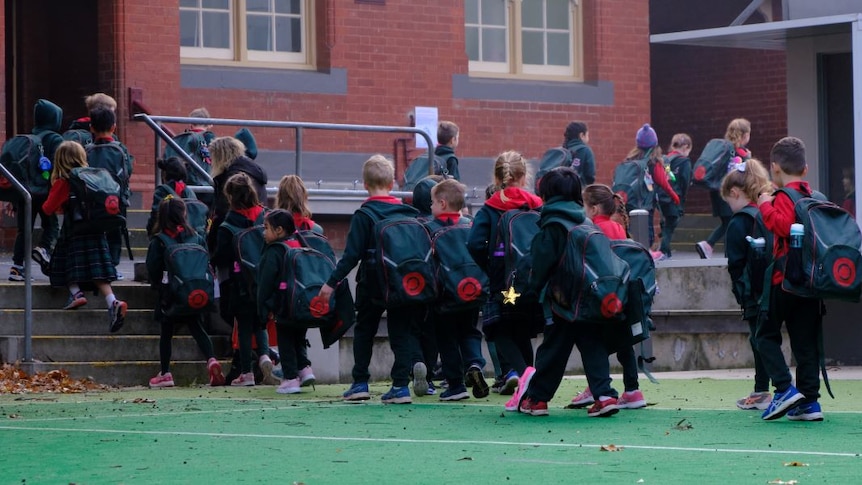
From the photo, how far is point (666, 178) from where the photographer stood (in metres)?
19.3

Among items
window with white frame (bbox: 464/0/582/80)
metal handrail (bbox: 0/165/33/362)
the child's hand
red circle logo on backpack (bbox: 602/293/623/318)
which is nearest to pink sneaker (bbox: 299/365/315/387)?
the child's hand

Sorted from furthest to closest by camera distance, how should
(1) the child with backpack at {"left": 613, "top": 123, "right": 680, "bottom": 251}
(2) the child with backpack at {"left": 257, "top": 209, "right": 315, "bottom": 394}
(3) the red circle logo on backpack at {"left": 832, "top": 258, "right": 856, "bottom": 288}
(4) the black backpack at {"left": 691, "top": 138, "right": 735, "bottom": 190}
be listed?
(4) the black backpack at {"left": 691, "top": 138, "right": 735, "bottom": 190} → (1) the child with backpack at {"left": 613, "top": 123, "right": 680, "bottom": 251} → (2) the child with backpack at {"left": 257, "top": 209, "right": 315, "bottom": 394} → (3) the red circle logo on backpack at {"left": 832, "top": 258, "right": 856, "bottom": 288}

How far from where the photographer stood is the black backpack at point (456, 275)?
37.4 feet

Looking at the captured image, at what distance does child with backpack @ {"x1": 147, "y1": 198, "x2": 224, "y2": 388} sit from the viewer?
13391 mm

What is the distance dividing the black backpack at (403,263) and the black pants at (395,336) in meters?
0.21

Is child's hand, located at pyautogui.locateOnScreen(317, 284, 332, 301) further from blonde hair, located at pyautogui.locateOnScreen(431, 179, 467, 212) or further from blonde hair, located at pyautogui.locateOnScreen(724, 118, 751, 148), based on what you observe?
blonde hair, located at pyautogui.locateOnScreen(724, 118, 751, 148)

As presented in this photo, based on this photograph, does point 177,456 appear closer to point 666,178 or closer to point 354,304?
point 354,304

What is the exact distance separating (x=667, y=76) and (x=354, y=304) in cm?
1601

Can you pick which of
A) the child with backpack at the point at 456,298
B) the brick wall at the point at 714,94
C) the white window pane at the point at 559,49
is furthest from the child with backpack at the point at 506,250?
the brick wall at the point at 714,94

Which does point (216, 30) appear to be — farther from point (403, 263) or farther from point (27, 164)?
point (403, 263)

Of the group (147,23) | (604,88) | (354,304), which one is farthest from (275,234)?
(604,88)

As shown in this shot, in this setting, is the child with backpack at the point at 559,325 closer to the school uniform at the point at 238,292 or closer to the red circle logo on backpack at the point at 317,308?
the red circle logo on backpack at the point at 317,308

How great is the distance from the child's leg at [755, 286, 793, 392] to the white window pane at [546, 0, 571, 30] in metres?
13.9

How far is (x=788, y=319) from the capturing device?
9.95 m
